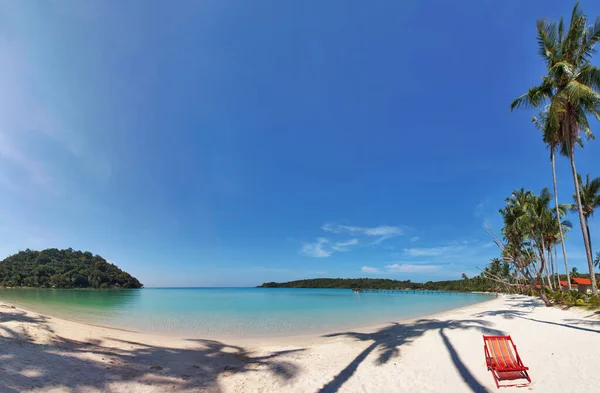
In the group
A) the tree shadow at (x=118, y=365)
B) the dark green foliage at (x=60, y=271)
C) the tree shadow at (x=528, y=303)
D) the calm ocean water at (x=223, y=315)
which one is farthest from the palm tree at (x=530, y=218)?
the dark green foliage at (x=60, y=271)

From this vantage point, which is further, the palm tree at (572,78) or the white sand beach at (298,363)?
the palm tree at (572,78)

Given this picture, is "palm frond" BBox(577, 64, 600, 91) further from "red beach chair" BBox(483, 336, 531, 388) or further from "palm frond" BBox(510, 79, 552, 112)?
"red beach chair" BBox(483, 336, 531, 388)

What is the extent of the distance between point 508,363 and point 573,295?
16599 millimetres

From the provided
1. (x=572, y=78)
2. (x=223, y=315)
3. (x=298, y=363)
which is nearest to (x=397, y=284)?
(x=223, y=315)

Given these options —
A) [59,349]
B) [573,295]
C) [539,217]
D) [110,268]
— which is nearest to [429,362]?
[59,349]

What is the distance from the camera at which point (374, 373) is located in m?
7.11

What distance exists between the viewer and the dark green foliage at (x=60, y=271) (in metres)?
80.7

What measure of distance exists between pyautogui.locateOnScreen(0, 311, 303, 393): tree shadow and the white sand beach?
23mm

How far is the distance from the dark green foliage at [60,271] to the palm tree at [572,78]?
116 meters

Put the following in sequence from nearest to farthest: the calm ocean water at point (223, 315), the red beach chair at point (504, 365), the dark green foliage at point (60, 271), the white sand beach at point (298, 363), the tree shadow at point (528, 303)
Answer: the red beach chair at point (504, 365) → the white sand beach at point (298, 363) → the calm ocean water at point (223, 315) → the tree shadow at point (528, 303) → the dark green foliage at point (60, 271)

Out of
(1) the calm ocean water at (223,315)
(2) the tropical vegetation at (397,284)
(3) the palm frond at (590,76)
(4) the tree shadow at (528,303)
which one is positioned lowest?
(2) the tropical vegetation at (397,284)

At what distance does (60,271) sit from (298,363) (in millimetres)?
113539

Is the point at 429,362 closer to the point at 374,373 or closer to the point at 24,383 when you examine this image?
the point at 374,373

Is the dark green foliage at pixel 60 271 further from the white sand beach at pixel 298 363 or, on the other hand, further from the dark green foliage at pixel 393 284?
the dark green foliage at pixel 393 284
